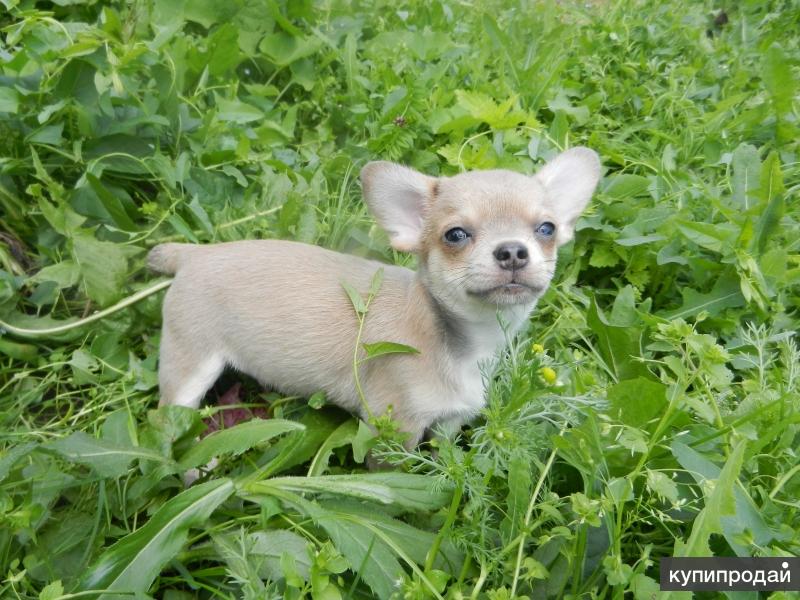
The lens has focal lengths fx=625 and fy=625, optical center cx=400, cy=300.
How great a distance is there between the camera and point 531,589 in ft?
6.81

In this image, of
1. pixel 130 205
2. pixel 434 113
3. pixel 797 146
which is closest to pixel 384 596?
pixel 130 205

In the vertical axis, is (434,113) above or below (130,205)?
above

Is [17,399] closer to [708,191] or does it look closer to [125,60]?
→ [125,60]

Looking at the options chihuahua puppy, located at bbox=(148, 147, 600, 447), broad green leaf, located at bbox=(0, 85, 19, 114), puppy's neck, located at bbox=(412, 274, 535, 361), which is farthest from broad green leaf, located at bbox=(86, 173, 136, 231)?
puppy's neck, located at bbox=(412, 274, 535, 361)

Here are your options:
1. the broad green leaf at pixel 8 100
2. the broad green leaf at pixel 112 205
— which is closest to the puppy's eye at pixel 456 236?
the broad green leaf at pixel 112 205

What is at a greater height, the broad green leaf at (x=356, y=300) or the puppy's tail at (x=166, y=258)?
the broad green leaf at (x=356, y=300)

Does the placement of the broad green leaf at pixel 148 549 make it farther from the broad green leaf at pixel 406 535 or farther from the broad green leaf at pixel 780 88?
the broad green leaf at pixel 780 88

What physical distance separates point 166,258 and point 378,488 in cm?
183

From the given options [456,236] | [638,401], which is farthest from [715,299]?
[456,236]

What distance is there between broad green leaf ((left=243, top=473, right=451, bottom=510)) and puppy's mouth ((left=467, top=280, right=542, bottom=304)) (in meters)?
0.77

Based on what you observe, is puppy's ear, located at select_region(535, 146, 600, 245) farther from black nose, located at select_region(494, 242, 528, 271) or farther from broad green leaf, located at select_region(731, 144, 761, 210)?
broad green leaf, located at select_region(731, 144, 761, 210)

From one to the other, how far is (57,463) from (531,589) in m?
1.95

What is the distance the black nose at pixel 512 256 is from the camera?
2.49m

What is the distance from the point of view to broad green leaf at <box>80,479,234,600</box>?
2062mm
